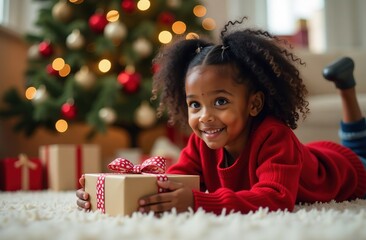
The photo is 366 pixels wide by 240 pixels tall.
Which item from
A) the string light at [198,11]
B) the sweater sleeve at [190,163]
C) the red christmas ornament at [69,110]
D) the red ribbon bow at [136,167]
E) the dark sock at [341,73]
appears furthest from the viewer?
the string light at [198,11]

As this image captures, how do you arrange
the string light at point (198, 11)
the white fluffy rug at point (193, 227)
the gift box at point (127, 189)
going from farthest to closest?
the string light at point (198, 11)
the gift box at point (127, 189)
the white fluffy rug at point (193, 227)

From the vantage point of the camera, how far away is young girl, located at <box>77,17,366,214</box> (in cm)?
84

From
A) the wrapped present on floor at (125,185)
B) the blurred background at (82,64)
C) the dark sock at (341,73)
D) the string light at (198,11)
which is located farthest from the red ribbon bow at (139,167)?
the string light at (198,11)

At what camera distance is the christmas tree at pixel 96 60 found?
2.14 meters

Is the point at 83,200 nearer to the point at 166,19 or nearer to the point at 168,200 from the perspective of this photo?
the point at 168,200

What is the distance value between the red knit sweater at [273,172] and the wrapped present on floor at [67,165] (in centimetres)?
76

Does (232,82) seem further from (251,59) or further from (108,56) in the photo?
(108,56)

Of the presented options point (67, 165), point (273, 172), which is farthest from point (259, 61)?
point (67, 165)

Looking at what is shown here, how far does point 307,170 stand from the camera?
1035 millimetres

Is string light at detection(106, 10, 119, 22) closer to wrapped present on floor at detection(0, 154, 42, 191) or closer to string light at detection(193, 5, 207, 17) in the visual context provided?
string light at detection(193, 5, 207, 17)

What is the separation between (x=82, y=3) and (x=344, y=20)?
173 centimetres

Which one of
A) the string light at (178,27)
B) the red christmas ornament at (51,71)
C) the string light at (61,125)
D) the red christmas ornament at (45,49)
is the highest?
the string light at (178,27)

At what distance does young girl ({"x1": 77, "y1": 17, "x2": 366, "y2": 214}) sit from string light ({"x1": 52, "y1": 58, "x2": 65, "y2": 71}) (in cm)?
122

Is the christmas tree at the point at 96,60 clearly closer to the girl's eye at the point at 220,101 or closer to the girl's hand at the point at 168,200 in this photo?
the girl's eye at the point at 220,101
